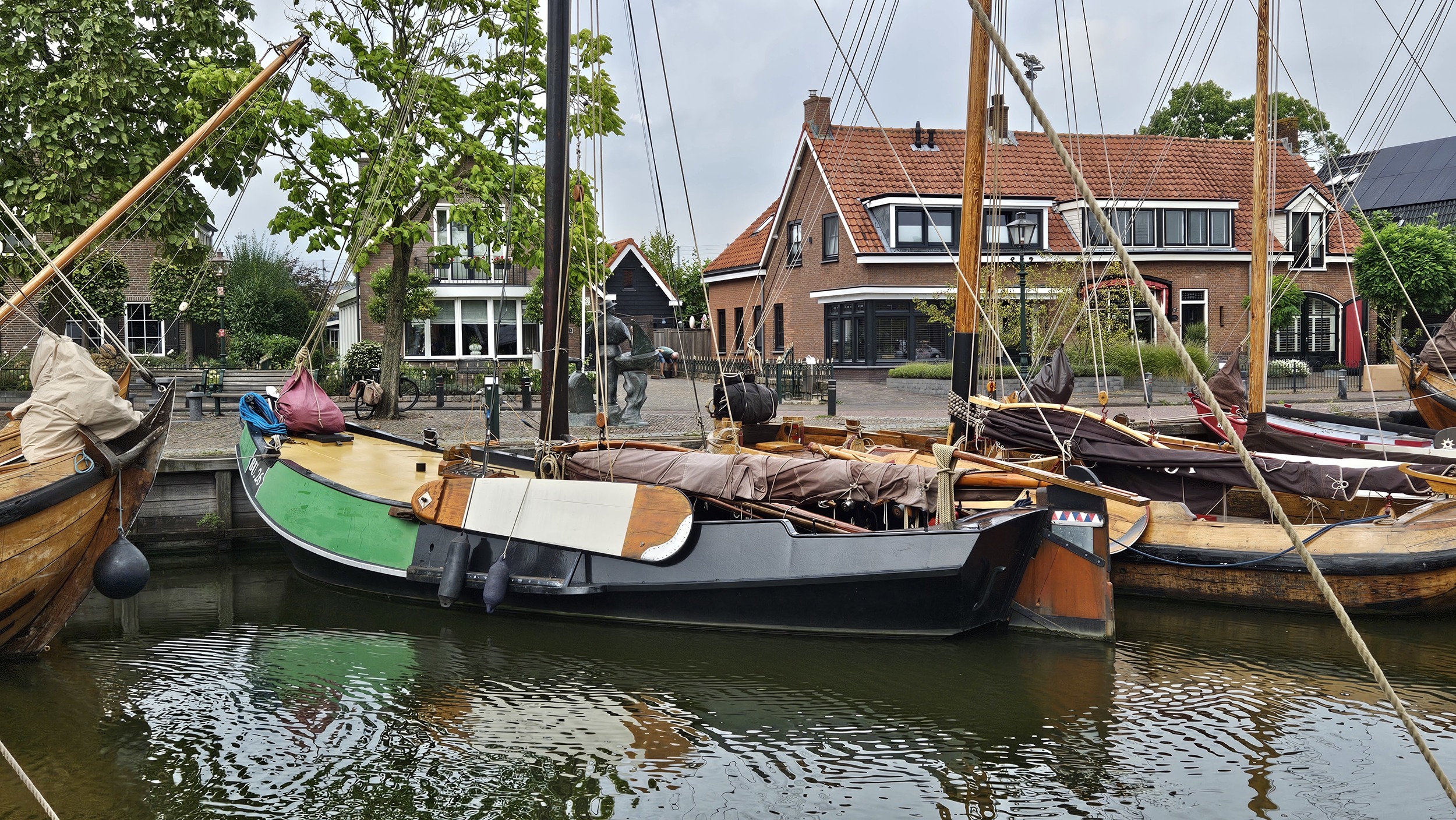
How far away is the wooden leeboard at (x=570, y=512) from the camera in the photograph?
357 inches

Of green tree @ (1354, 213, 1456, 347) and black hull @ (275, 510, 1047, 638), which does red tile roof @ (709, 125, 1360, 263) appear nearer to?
green tree @ (1354, 213, 1456, 347)

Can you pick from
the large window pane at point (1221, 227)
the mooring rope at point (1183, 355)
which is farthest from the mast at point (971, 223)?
the large window pane at point (1221, 227)

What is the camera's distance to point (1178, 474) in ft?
39.1

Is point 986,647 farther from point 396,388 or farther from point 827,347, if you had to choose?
point 827,347

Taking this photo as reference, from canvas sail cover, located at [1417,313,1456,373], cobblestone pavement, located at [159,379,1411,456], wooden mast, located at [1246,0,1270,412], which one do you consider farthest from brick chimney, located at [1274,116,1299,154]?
wooden mast, located at [1246,0,1270,412]

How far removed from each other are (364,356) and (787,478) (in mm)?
19197

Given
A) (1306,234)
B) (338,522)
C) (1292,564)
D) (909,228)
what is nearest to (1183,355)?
(1292,564)

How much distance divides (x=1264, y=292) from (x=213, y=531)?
12.9 meters

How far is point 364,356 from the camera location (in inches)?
1033

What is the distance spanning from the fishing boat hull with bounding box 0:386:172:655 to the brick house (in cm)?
2182

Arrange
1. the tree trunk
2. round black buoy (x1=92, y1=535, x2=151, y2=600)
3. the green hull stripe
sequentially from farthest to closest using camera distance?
the tree trunk < the green hull stripe < round black buoy (x1=92, y1=535, x2=151, y2=600)

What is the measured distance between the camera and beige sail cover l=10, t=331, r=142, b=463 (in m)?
8.27

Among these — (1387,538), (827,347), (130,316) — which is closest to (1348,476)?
(1387,538)

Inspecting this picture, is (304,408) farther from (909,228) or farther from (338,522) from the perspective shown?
(909,228)
